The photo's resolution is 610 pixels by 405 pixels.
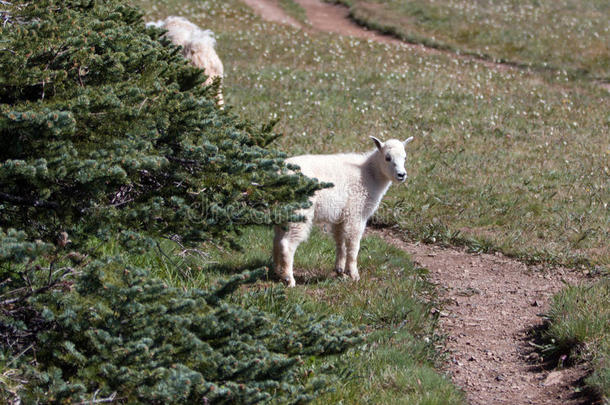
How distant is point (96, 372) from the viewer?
441cm

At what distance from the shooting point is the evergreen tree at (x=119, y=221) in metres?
4.40

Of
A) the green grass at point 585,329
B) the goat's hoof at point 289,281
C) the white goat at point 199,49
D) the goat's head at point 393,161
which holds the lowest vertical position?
the goat's hoof at point 289,281

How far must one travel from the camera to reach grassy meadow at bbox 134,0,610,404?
723 cm

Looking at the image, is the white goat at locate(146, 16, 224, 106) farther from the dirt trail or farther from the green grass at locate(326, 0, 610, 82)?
the green grass at locate(326, 0, 610, 82)

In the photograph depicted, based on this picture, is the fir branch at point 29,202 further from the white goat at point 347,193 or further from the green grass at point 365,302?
the white goat at point 347,193

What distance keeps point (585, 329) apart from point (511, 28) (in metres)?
21.9

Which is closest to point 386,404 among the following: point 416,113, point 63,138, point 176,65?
point 63,138

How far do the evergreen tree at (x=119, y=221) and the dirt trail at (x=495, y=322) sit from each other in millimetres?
2216

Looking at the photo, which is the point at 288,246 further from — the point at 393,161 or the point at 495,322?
the point at 495,322

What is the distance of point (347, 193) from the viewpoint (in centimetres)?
834

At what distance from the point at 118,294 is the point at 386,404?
2386mm

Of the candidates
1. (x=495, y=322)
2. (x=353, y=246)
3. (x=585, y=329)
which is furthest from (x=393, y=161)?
(x=585, y=329)

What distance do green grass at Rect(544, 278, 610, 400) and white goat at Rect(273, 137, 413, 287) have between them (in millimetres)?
2283

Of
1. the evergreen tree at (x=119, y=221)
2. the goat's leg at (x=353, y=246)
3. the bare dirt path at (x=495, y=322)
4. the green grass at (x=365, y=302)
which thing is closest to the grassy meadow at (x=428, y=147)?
the green grass at (x=365, y=302)
